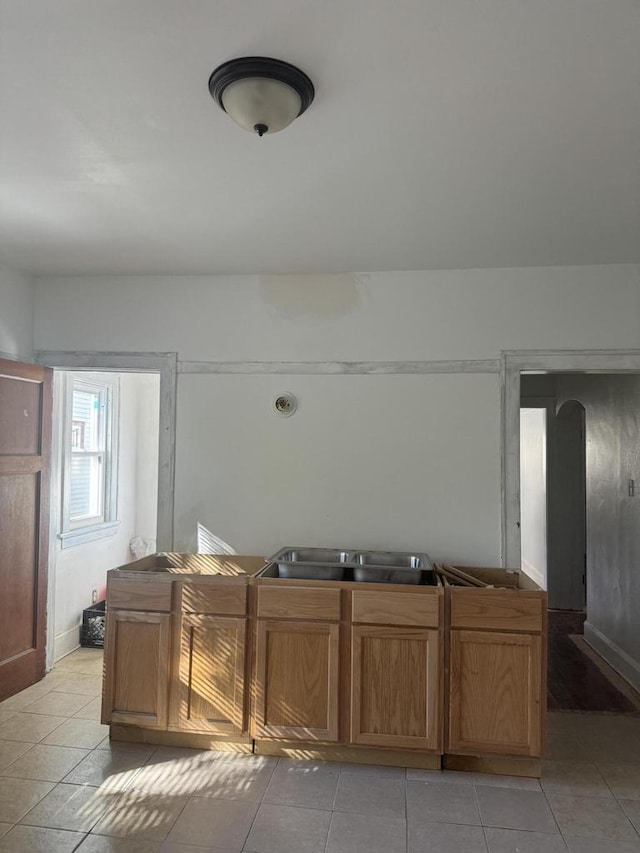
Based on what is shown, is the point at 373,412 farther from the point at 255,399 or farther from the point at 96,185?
the point at 96,185

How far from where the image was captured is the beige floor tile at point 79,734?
301 cm

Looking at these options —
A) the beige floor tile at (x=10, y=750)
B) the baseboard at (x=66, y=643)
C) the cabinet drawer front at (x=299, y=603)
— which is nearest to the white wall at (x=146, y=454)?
the baseboard at (x=66, y=643)

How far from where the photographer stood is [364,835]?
2303mm

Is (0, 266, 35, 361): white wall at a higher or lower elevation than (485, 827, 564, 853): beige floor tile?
higher

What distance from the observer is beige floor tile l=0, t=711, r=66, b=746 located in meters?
3.06

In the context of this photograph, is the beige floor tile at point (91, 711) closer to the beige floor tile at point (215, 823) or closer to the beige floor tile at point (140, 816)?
the beige floor tile at point (140, 816)

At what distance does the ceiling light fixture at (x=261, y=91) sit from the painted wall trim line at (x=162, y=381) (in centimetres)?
221

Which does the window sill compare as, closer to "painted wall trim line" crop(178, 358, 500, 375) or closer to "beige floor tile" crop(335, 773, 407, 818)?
"painted wall trim line" crop(178, 358, 500, 375)

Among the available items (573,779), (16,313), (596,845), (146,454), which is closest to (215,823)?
(596,845)

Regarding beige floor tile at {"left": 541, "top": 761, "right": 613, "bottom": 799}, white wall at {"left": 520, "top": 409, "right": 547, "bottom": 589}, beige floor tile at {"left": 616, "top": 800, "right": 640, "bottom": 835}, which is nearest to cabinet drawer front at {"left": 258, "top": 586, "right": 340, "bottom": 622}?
beige floor tile at {"left": 541, "top": 761, "right": 613, "bottom": 799}

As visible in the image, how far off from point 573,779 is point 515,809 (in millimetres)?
436

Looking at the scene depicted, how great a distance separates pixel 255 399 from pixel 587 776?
8.68 ft

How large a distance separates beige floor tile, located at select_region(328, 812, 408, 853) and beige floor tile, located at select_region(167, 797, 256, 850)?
110 millimetres

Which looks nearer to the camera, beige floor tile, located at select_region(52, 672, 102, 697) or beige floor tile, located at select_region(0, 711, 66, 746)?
beige floor tile, located at select_region(0, 711, 66, 746)
